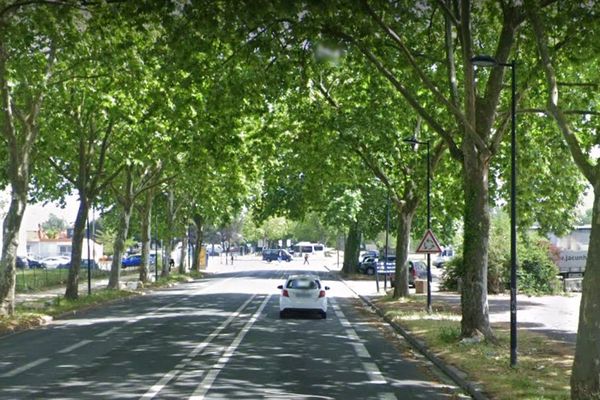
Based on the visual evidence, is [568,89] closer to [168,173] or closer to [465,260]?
[465,260]

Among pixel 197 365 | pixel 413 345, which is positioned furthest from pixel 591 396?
pixel 413 345

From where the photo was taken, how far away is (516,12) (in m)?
14.5

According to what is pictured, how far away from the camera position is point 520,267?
1355 inches

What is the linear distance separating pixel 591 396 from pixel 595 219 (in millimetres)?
2037

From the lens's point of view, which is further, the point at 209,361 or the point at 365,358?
the point at 365,358

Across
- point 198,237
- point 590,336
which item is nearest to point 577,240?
point 198,237

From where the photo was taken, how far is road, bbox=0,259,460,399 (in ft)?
32.7

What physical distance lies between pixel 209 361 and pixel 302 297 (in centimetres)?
941

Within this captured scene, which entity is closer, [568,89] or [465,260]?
[465,260]

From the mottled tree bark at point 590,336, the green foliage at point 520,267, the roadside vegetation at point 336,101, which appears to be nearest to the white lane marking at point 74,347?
the roadside vegetation at point 336,101

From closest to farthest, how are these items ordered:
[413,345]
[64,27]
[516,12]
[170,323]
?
[516,12] → [413,345] → [64,27] → [170,323]

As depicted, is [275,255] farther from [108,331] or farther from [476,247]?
[476,247]

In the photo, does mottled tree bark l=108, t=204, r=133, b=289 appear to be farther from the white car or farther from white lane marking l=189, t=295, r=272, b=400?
white lane marking l=189, t=295, r=272, b=400

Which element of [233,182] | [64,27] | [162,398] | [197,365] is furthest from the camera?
[233,182]
